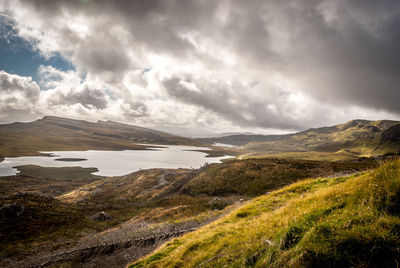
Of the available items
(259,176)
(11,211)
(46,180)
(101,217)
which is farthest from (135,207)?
(46,180)

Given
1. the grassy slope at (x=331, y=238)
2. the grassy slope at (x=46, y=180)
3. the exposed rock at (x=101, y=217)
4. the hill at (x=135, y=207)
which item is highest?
the grassy slope at (x=331, y=238)

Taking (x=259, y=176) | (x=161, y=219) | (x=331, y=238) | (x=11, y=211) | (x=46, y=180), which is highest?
(x=331, y=238)

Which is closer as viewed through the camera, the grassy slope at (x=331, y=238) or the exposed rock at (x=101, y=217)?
the grassy slope at (x=331, y=238)

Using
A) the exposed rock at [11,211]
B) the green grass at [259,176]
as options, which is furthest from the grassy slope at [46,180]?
the green grass at [259,176]

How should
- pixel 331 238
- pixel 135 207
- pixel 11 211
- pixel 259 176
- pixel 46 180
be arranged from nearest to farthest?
pixel 331 238 < pixel 11 211 < pixel 135 207 < pixel 259 176 < pixel 46 180

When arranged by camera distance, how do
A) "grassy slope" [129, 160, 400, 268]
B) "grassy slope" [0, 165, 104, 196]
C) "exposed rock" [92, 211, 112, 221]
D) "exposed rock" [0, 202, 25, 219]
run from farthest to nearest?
"grassy slope" [0, 165, 104, 196]
"exposed rock" [92, 211, 112, 221]
"exposed rock" [0, 202, 25, 219]
"grassy slope" [129, 160, 400, 268]

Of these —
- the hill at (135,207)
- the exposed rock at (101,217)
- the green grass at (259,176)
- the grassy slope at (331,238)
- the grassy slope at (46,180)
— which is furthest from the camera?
the grassy slope at (46,180)

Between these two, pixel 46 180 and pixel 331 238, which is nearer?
pixel 331 238

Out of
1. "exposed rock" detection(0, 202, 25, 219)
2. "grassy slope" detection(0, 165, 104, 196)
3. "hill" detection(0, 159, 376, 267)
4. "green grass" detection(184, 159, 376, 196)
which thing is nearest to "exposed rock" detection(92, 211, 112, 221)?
"hill" detection(0, 159, 376, 267)

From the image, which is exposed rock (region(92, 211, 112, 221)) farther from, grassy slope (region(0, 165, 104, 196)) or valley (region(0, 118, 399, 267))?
grassy slope (region(0, 165, 104, 196))

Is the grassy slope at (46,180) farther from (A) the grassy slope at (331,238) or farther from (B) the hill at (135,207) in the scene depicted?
(A) the grassy slope at (331,238)

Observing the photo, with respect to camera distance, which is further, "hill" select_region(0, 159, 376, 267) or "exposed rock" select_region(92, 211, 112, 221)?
"exposed rock" select_region(92, 211, 112, 221)

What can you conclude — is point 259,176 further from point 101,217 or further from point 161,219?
point 101,217

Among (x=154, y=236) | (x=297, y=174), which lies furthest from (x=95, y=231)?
(x=297, y=174)
